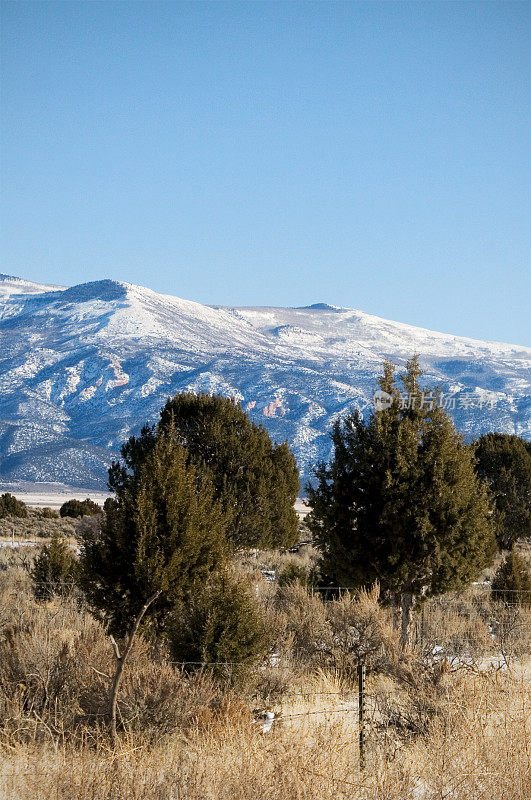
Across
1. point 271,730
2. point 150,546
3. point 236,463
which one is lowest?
point 271,730

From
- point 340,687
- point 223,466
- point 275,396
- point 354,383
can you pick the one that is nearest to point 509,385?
point 354,383

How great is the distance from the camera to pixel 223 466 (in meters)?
26.3

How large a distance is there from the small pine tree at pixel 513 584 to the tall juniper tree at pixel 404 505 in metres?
4.82

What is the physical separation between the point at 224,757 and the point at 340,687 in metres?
4.80

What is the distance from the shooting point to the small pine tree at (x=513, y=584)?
1997 cm

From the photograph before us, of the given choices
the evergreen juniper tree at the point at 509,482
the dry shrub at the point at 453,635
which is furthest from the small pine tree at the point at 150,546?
the evergreen juniper tree at the point at 509,482

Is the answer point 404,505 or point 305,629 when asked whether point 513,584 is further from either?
point 305,629

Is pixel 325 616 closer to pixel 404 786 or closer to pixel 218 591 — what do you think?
pixel 218 591

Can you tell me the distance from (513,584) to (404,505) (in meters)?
7.14

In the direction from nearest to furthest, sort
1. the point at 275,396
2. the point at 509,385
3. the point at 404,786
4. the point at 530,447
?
the point at 404,786, the point at 530,447, the point at 275,396, the point at 509,385

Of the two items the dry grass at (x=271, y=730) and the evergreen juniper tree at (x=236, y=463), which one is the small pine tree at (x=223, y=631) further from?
the evergreen juniper tree at (x=236, y=463)

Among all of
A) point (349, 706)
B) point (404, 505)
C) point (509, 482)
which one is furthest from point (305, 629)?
point (509, 482)

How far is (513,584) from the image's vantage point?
20.6 m

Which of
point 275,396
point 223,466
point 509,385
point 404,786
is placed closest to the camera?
point 404,786
